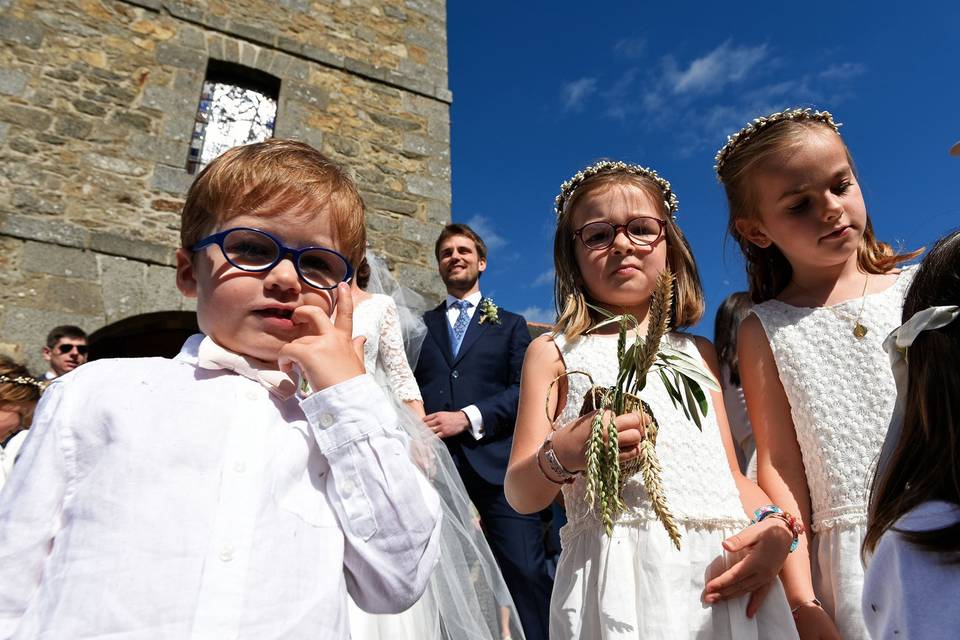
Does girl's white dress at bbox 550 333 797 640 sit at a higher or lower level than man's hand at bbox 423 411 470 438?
lower

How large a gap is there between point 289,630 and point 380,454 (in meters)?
0.32

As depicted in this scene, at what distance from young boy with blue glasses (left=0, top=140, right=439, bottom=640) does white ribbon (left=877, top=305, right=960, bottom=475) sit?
0.91m

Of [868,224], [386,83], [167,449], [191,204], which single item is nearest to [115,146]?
[386,83]

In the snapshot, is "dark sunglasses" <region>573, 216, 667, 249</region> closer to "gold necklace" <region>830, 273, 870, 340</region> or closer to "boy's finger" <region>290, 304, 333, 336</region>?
"gold necklace" <region>830, 273, 870, 340</region>

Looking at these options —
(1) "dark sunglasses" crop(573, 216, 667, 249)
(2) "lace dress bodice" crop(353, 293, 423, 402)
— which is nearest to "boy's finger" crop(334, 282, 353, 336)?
(1) "dark sunglasses" crop(573, 216, 667, 249)

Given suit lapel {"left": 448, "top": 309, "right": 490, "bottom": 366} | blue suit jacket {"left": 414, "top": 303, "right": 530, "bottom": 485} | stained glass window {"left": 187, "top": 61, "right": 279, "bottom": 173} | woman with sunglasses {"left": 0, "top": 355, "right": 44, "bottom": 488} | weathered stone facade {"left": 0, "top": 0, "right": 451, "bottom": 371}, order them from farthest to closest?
stained glass window {"left": 187, "top": 61, "right": 279, "bottom": 173}
weathered stone facade {"left": 0, "top": 0, "right": 451, "bottom": 371}
suit lapel {"left": 448, "top": 309, "right": 490, "bottom": 366}
woman with sunglasses {"left": 0, "top": 355, "right": 44, "bottom": 488}
blue suit jacket {"left": 414, "top": 303, "right": 530, "bottom": 485}

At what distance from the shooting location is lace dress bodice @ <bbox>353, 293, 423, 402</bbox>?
3037 millimetres

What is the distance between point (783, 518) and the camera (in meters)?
1.51

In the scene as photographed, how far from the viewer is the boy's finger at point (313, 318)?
1241 mm

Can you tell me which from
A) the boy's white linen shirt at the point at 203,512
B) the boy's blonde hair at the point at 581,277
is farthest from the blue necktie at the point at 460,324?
the boy's white linen shirt at the point at 203,512

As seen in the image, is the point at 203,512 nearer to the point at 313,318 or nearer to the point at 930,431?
the point at 313,318

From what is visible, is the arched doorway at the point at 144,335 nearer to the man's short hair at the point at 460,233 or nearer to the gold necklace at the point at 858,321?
the man's short hair at the point at 460,233

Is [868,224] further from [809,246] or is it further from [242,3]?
[242,3]

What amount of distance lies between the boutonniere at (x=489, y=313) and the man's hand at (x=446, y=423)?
2.64ft
